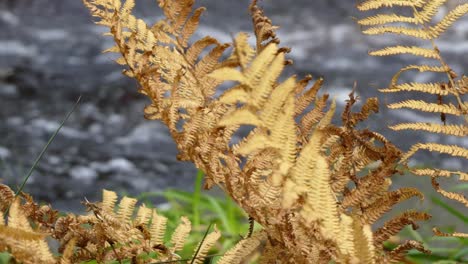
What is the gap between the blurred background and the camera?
417 centimetres

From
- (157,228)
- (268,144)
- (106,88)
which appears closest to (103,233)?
(157,228)

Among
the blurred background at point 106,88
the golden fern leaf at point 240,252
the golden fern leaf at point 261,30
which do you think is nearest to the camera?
the golden fern leaf at point 240,252

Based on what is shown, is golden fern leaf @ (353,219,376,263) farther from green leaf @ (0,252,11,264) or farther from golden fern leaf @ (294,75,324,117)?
green leaf @ (0,252,11,264)

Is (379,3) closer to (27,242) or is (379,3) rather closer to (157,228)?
(157,228)

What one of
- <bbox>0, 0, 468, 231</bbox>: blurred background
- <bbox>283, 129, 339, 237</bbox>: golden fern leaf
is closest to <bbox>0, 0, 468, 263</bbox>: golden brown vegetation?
<bbox>283, 129, 339, 237</bbox>: golden fern leaf

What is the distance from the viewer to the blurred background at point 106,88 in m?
4.17

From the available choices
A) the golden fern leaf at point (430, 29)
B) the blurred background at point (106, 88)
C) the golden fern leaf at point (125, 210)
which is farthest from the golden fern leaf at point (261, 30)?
the blurred background at point (106, 88)

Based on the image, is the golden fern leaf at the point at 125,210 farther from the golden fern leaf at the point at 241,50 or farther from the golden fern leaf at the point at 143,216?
the golden fern leaf at the point at 241,50

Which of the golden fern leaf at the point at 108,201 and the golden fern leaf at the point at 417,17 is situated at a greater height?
the golden fern leaf at the point at 417,17

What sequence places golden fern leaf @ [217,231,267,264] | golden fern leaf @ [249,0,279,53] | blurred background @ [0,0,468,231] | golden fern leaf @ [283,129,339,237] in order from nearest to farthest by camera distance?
golden fern leaf @ [283,129,339,237] → golden fern leaf @ [217,231,267,264] → golden fern leaf @ [249,0,279,53] → blurred background @ [0,0,468,231]

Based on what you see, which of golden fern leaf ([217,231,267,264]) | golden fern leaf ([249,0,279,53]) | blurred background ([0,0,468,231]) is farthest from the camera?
blurred background ([0,0,468,231])

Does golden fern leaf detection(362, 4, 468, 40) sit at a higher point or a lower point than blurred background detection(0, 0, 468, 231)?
lower

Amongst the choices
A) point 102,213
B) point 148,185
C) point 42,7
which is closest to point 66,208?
point 148,185

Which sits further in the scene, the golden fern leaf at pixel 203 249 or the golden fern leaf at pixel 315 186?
the golden fern leaf at pixel 203 249
